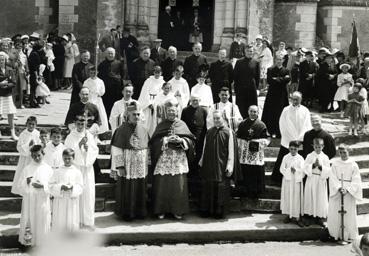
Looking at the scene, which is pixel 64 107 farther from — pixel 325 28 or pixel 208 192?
pixel 325 28

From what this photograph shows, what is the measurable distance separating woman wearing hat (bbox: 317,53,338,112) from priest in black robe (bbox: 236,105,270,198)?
5464mm

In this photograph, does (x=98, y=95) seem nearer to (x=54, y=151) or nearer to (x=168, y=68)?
(x=168, y=68)

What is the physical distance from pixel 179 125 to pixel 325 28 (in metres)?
12.1

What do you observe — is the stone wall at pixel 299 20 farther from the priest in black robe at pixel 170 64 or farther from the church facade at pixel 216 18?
the priest in black robe at pixel 170 64

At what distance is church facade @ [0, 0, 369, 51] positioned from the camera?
59.3ft

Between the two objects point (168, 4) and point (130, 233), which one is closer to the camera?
point (130, 233)

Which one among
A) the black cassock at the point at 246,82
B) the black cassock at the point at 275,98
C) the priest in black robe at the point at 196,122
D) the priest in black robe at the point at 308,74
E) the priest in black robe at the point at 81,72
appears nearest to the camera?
the priest in black robe at the point at 196,122

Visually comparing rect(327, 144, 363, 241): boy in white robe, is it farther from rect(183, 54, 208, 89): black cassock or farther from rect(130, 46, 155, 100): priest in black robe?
rect(130, 46, 155, 100): priest in black robe

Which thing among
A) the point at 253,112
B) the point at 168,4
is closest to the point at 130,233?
the point at 253,112

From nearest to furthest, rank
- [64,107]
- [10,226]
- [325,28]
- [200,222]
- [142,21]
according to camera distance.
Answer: [10,226] < [200,222] < [64,107] < [142,21] < [325,28]

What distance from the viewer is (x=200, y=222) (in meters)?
9.70

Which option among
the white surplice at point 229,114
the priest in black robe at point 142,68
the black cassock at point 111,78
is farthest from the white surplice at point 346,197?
the black cassock at point 111,78

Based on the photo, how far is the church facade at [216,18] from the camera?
1808 centimetres

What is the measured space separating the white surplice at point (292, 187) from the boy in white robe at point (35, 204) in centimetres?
373
